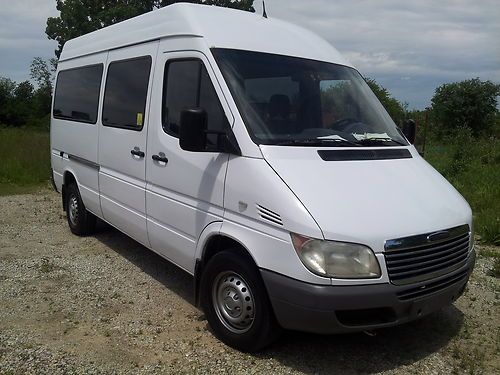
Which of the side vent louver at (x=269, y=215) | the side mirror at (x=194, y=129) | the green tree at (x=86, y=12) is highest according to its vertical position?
the green tree at (x=86, y=12)

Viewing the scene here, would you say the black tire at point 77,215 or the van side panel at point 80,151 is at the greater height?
the van side panel at point 80,151

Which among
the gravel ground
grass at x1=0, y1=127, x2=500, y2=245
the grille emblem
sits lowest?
the gravel ground

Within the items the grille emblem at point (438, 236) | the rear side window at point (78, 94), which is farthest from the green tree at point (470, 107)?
the grille emblem at point (438, 236)

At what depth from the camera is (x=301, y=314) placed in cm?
355

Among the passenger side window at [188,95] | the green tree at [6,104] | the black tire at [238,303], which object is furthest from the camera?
the green tree at [6,104]

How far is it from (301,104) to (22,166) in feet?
36.1

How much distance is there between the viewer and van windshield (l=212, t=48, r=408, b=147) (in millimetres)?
4176

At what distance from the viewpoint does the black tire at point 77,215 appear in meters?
7.41

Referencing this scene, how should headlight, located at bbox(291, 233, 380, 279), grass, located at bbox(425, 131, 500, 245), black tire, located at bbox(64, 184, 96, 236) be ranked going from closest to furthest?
headlight, located at bbox(291, 233, 380, 279) → black tire, located at bbox(64, 184, 96, 236) → grass, located at bbox(425, 131, 500, 245)

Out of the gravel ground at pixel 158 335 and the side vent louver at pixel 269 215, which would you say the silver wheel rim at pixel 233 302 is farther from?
the side vent louver at pixel 269 215

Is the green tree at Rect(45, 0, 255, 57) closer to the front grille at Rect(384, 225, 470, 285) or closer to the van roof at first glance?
the van roof

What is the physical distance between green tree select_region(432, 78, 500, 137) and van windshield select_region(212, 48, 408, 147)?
2340cm

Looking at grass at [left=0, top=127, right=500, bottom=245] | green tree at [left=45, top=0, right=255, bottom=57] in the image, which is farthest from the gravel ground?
green tree at [left=45, top=0, right=255, bottom=57]

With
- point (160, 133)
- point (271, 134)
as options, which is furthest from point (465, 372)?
point (160, 133)
